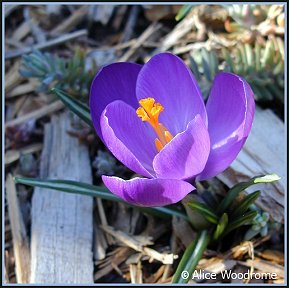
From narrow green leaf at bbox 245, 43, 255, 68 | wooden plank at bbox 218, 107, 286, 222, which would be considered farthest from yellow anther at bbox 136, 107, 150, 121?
narrow green leaf at bbox 245, 43, 255, 68

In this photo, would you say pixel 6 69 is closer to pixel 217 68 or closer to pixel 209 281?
pixel 217 68

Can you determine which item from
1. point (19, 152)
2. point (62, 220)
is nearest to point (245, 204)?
point (62, 220)

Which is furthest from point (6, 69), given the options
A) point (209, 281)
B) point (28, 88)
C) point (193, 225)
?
point (209, 281)

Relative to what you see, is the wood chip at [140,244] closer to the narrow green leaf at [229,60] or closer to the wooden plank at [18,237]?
the wooden plank at [18,237]

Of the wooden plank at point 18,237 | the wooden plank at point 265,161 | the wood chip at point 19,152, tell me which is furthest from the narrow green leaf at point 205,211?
the wood chip at point 19,152

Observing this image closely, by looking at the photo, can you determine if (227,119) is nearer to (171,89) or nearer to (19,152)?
(171,89)

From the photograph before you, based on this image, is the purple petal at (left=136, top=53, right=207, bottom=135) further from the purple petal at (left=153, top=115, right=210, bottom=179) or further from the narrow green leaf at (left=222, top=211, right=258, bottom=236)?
the narrow green leaf at (left=222, top=211, right=258, bottom=236)

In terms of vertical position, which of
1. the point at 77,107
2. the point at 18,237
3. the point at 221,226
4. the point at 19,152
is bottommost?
the point at 18,237
